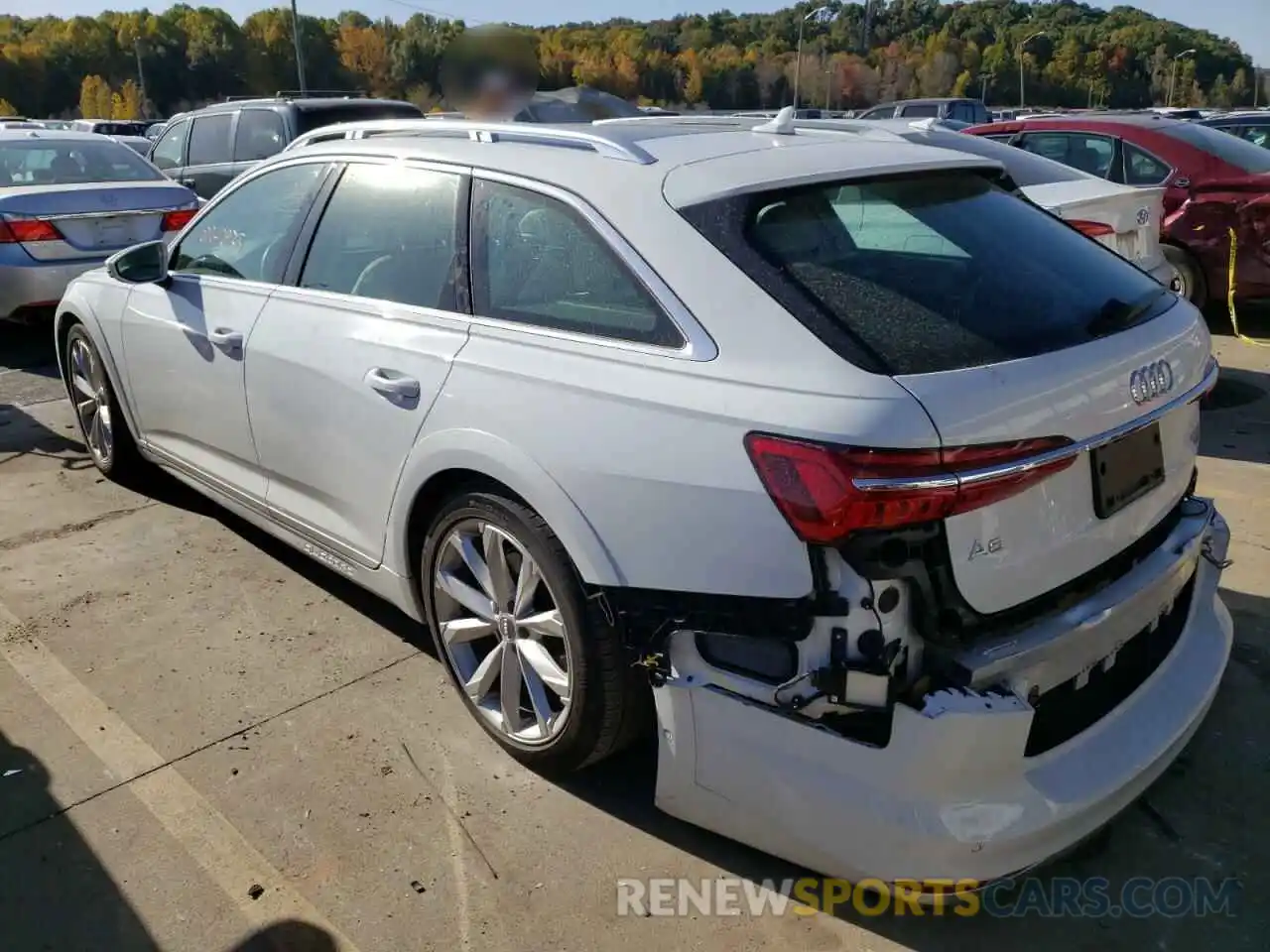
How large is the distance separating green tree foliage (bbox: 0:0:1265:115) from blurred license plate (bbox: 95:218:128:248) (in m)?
2.33

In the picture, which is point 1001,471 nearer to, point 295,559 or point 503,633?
point 503,633

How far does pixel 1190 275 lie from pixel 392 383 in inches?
275

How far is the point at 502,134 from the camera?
311 centimetres

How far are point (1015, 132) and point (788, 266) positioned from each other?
26.8 feet

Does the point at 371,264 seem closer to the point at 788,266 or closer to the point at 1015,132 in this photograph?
the point at 788,266

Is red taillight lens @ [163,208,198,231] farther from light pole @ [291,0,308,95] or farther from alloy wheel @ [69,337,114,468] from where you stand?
light pole @ [291,0,308,95]

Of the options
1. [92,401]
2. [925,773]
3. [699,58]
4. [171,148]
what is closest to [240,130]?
[171,148]

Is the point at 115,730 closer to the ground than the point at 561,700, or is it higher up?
closer to the ground

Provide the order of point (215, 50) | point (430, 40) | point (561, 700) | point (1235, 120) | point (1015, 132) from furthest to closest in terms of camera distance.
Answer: point (215, 50) < point (1235, 120) < point (1015, 132) < point (430, 40) < point (561, 700)

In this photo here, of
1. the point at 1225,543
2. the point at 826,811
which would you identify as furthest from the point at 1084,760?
the point at 1225,543

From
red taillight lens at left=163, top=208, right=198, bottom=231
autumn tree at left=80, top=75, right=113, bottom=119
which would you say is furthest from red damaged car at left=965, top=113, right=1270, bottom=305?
autumn tree at left=80, top=75, right=113, bottom=119

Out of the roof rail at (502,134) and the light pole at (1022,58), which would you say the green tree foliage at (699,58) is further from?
the roof rail at (502,134)

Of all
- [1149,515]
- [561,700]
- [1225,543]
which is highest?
[1149,515]

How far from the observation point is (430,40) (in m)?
7.17
